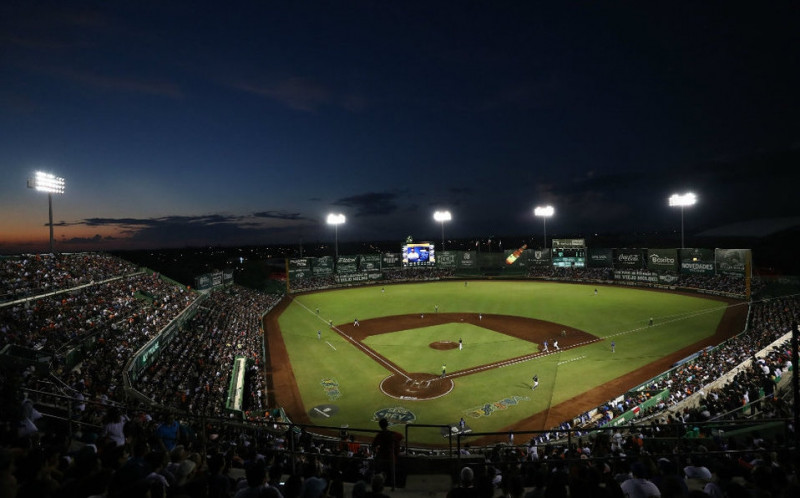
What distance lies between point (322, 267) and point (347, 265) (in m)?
5.00

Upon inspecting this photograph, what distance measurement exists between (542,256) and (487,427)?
56.7 m

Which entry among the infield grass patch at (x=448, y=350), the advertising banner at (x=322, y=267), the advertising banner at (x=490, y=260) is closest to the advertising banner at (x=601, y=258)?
the advertising banner at (x=490, y=260)

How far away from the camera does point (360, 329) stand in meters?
39.0

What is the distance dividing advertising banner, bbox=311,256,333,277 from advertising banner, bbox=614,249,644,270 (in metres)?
44.8

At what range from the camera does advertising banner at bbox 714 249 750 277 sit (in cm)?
4784

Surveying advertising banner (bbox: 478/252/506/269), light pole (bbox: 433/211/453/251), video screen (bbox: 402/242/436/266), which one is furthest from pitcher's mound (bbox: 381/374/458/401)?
light pole (bbox: 433/211/453/251)

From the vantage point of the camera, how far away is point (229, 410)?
18.0 m

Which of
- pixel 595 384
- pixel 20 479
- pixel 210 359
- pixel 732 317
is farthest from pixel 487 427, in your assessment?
pixel 732 317

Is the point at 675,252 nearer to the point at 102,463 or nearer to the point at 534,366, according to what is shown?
the point at 534,366

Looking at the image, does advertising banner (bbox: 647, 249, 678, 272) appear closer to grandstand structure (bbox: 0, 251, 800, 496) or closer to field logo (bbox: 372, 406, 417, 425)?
grandstand structure (bbox: 0, 251, 800, 496)

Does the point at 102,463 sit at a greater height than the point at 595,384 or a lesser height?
greater

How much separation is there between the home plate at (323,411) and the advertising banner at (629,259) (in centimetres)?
5472

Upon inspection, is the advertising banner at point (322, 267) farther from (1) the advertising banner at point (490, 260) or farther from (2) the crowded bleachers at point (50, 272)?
(2) the crowded bleachers at point (50, 272)

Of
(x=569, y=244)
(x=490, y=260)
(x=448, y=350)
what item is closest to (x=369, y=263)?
(x=490, y=260)
